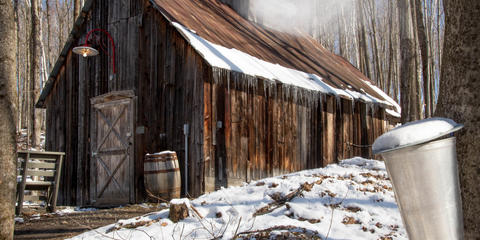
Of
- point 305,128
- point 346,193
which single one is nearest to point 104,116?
point 305,128

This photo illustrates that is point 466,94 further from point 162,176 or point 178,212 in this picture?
point 162,176

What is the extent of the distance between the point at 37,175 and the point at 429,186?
7.91 m

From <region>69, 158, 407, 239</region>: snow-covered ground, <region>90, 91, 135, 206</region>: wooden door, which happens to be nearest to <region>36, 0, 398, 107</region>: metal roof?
<region>90, 91, 135, 206</region>: wooden door

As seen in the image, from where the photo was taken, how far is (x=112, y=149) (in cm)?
1074

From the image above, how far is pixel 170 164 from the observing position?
9.06 m

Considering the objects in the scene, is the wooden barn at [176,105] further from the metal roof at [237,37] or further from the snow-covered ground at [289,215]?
the snow-covered ground at [289,215]

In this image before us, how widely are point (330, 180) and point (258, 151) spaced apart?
14.8 ft

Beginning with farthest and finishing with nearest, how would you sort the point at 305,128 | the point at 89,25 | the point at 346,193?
1. the point at 305,128
2. the point at 89,25
3. the point at 346,193

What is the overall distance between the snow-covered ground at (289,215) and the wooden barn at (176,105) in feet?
10.7

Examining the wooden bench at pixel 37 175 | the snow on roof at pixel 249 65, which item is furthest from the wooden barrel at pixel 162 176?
the snow on roof at pixel 249 65

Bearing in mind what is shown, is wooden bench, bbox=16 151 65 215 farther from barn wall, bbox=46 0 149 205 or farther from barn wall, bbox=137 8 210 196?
barn wall, bbox=46 0 149 205

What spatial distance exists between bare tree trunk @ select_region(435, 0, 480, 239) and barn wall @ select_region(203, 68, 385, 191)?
20.9 feet

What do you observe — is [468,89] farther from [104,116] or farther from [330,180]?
[104,116]

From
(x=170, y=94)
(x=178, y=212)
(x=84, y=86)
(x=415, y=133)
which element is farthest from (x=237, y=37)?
(x=415, y=133)
